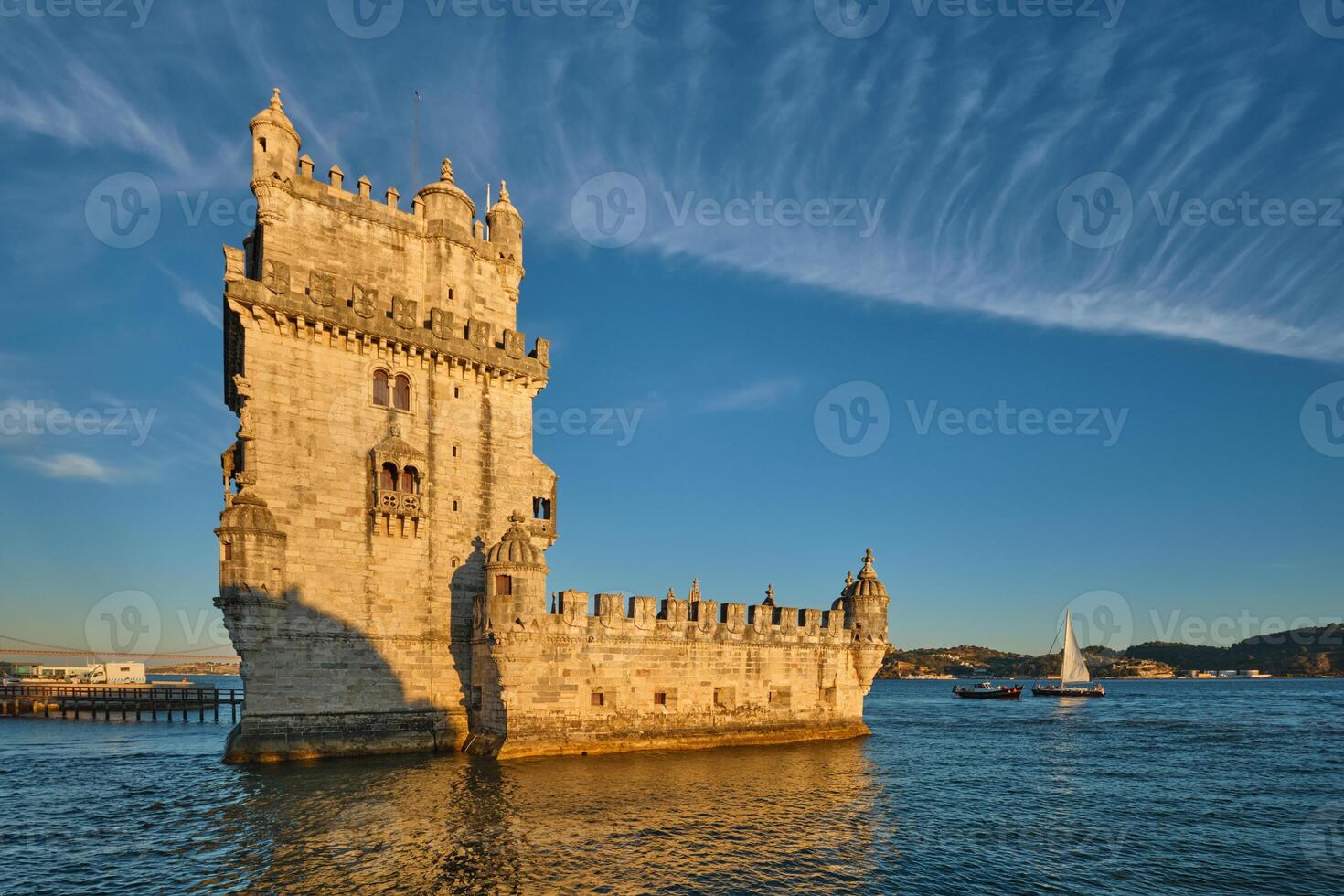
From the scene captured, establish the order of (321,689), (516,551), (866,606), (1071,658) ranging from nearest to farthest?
(321,689)
(516,551)
(866,606)
(1071,658)

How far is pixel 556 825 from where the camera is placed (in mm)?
17156

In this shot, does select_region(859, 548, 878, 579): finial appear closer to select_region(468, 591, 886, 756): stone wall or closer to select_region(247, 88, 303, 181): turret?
select_region(468, 591, 886, 756): stone wall

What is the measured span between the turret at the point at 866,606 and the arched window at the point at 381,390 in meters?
23.4

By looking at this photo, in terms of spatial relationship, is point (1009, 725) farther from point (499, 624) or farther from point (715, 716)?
point (499, 624)

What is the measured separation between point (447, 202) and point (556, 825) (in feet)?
81.6

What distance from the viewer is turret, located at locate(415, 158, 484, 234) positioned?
30.0m

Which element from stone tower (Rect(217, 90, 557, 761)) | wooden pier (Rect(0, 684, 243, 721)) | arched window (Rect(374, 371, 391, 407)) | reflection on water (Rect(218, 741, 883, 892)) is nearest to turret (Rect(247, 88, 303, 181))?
stone tower (Rect(217, 90, 557, 761))

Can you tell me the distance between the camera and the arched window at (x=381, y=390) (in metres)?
27.3

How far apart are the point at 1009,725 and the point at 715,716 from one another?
1337 inches

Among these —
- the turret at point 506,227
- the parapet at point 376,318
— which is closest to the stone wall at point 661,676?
the parapet at point 376,318

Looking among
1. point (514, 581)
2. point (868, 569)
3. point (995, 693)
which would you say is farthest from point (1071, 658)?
point (514, 581)

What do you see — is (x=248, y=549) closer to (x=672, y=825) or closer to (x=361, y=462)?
(x=361, y=462)

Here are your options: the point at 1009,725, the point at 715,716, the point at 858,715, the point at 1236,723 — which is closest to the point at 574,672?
the point at 715,716

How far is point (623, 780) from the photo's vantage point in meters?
22.2
